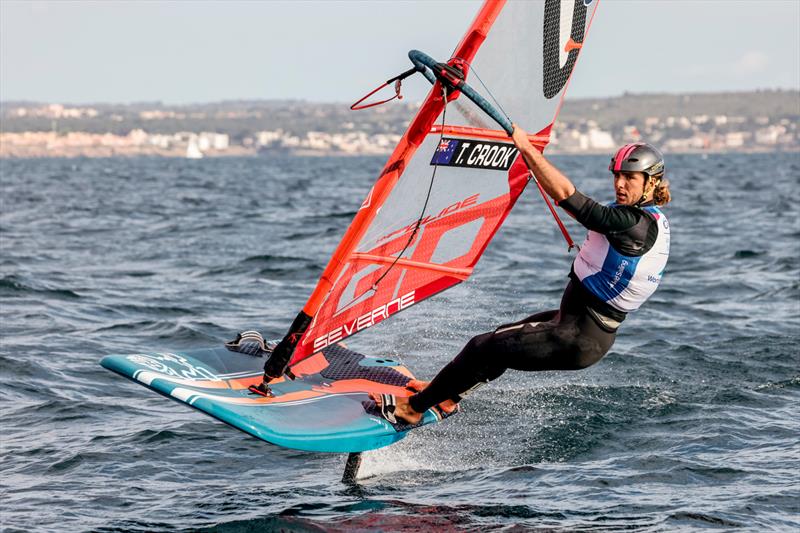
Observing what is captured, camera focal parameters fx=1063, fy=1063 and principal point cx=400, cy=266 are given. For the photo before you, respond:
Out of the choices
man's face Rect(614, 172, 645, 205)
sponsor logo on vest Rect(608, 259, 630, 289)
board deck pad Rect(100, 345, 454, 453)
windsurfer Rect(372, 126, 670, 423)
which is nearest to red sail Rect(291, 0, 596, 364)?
board deck pad Rect(100, 345, 454, 453)

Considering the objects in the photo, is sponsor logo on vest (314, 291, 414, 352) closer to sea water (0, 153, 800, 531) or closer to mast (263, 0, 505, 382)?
mast (263, 0, 505, 382)

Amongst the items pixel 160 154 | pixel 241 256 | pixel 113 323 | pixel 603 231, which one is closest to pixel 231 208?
pixel 241 256

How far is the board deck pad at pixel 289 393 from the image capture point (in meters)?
6.98

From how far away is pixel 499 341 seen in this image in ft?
22.6

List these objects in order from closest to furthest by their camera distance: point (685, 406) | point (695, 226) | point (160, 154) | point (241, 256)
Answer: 1. point (685, 406)
2. point (241, 256)
3. point (695, 226)
4. point (160, 154)

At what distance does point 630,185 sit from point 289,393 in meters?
2.92

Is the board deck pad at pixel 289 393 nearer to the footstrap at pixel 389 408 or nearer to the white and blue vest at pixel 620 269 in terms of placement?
the footstrap at pixel 389 408

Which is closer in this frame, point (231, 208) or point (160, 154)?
point (231, 208)

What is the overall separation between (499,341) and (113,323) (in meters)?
7.70

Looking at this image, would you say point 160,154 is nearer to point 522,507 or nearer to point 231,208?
point 231,208

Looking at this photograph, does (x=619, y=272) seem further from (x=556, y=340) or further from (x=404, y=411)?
(x=404, y=411)

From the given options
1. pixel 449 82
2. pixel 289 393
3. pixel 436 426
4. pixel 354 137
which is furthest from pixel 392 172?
pixel 354 137

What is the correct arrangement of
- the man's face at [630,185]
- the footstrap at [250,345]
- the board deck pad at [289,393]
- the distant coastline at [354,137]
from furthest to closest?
the distant coastline at [354,137]
the footstrap at [250,345]
the board deck pad at [289,393]
the man's face at [630,185]

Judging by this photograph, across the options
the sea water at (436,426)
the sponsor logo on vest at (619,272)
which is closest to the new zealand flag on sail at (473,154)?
the sponsor logo on vest at (619,272)
